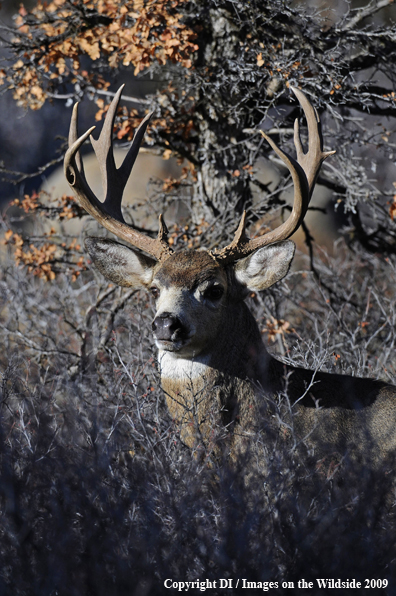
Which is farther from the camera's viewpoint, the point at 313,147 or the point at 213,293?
the point at 313,147

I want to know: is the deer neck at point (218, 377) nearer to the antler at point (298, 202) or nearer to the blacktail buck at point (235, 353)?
the blacktail buck at point (235, 353)

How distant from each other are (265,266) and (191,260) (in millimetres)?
515

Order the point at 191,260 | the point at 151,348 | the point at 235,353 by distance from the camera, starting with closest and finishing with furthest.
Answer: the point at 235,353, the point at 191,260, the point at 151,348

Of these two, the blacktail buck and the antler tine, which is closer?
the blacktail buck

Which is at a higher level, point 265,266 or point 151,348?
point 265,266

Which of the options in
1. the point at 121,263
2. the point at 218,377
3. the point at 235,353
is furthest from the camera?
the point at 121,263

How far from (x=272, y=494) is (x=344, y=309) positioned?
4.74m

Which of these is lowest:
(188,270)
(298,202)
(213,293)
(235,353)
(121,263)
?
(235,353)

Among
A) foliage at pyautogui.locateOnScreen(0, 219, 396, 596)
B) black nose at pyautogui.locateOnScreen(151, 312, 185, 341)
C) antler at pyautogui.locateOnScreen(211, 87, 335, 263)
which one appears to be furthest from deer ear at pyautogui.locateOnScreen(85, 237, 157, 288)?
foliage at pyautogui.locateOnScreen(0, 219, 396, 596)

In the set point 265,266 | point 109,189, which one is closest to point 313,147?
point 265,266

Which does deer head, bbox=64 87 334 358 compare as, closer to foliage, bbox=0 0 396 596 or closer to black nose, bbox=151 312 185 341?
black nose, bbox=151 312 185 341

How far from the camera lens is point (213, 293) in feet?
14.1

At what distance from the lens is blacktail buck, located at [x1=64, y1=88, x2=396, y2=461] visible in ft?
13.0

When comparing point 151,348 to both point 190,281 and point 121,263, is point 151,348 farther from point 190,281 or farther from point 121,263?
point 190,281
